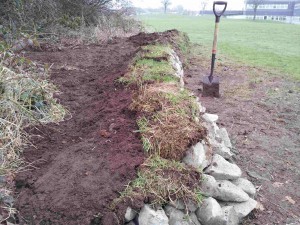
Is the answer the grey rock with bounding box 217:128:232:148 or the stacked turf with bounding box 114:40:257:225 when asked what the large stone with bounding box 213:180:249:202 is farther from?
the grey rock with bounding box 217:128:232:148

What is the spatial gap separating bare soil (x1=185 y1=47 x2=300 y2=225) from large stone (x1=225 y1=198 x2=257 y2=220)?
0.09 meters

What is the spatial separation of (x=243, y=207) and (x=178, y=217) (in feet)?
2.42

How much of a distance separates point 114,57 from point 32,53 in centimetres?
178

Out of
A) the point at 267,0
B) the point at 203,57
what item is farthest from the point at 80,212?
the point at 267,0

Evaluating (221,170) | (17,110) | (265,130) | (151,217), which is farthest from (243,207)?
(17,110)

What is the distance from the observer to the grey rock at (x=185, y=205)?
261 cm

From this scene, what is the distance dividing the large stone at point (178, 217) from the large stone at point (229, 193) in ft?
1.24

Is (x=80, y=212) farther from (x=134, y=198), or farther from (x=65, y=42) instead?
(x=65, y=42)

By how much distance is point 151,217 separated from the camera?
2.41m

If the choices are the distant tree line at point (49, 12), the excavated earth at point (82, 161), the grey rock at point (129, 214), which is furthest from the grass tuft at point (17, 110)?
the distant tree line at point (49, 12)

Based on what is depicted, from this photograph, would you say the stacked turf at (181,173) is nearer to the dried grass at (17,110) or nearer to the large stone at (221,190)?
the large stone at (221,190)

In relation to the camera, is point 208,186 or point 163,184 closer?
point 163,184

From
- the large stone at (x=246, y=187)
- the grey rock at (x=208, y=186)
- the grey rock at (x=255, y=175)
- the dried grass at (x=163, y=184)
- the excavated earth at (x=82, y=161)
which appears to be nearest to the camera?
the excavated earth at (x=82, y=161)

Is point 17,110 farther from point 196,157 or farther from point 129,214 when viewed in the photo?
point 196,157
